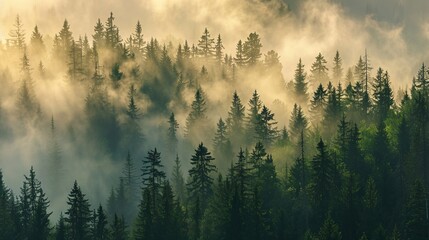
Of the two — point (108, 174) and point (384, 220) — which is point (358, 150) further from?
point (108, 174)

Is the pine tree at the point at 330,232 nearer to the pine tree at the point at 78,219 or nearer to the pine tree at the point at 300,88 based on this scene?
A: the pine tree at the point at 78,219

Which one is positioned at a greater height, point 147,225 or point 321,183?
point 321,183

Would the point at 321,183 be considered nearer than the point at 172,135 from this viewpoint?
Yes

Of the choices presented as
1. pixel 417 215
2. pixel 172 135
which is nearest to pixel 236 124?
pixel 172 135

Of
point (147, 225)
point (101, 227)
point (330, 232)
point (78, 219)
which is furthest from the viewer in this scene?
point (78, 219)

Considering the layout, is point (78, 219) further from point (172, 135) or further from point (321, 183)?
point (172, 135)

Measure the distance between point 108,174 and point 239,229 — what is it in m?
93.5

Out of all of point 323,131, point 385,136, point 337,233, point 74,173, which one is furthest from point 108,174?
point 337,233

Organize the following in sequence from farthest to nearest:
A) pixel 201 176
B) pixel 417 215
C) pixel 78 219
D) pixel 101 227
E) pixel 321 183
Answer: pixel 201 176 → pixel 321 183 → pixel 78 219 → pixel 101 227 → pixel 417 215

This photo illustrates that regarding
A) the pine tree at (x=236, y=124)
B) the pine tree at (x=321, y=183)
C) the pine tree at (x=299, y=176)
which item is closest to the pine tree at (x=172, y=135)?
the pine tree at (x=236, y=124)

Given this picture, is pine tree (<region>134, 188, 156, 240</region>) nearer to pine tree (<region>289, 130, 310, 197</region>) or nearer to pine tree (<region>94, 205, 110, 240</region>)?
pine tree (<region>94, 205, 110, 240</region>)

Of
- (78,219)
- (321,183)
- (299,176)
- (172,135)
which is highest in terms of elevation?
(172,135)

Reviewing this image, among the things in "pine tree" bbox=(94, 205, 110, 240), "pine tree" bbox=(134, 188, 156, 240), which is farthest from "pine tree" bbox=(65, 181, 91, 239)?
"pine tree" bbox=(134, 188, 156, 240)

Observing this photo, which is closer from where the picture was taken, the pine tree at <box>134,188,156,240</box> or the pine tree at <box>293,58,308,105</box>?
the pine tree at <box>134,188,156,240</box>
